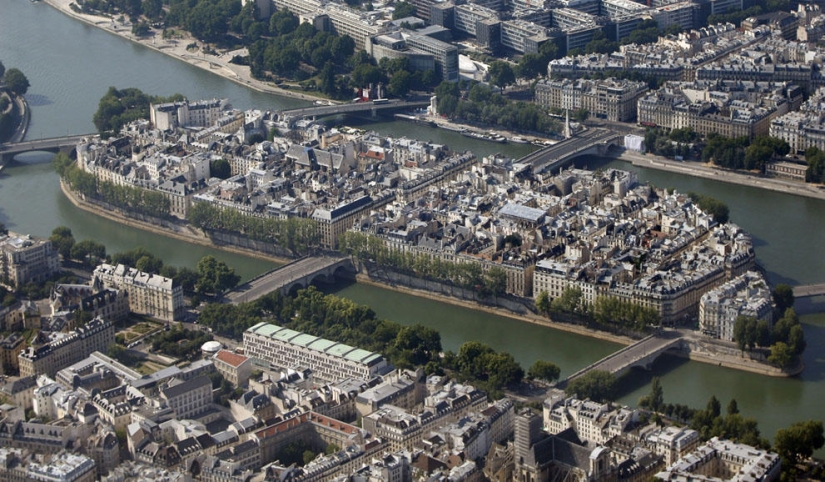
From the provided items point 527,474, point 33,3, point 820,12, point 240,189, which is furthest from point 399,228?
point 33,3

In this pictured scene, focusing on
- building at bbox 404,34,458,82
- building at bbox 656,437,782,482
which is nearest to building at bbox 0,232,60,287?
building at bbox 656,437,782,482

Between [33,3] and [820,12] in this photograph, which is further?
[33,3]

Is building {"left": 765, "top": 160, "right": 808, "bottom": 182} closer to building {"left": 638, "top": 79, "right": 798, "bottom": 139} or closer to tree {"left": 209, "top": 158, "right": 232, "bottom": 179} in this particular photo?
building {"left": 638, "top": 79, "right": 798, "bottom": 139}

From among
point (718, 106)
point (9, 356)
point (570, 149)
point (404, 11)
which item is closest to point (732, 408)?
point (9, 356)

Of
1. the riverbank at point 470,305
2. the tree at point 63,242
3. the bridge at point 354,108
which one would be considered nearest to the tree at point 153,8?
the bridge at point 354,108

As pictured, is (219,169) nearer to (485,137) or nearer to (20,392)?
(485,137)

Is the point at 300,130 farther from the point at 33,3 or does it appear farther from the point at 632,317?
the point at 33,3
